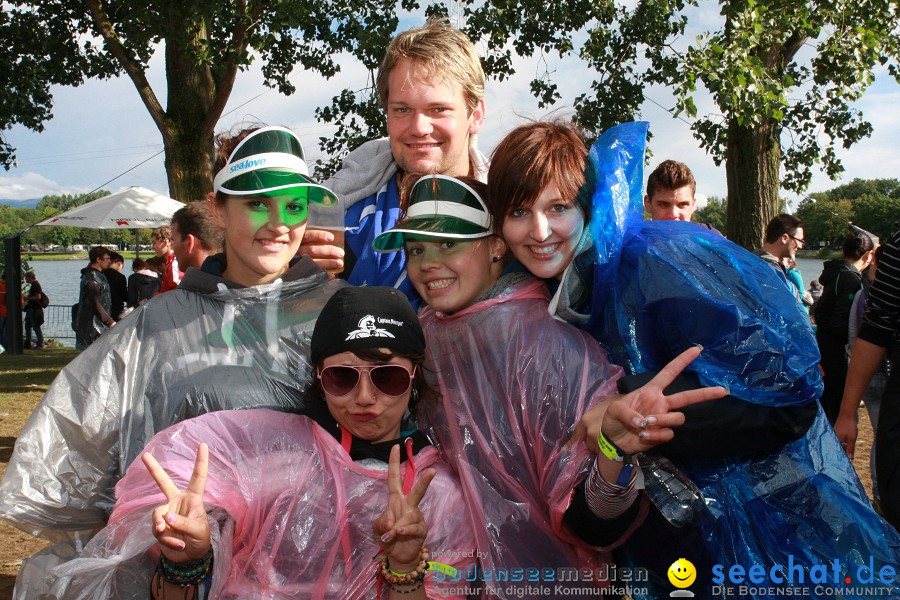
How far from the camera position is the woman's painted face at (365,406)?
1851 mm

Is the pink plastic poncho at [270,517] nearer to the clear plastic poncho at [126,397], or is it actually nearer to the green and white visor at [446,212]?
the clear plastic poncho at [126,397]

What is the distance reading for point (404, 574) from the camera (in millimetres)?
1595

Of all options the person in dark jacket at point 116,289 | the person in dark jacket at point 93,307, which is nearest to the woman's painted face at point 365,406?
the person in dark jacket at point 93,307

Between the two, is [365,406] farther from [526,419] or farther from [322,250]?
[322,250]

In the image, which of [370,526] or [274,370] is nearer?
[370,526]

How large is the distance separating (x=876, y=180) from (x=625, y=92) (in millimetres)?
64462

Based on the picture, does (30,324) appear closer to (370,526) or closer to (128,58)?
(128,58)

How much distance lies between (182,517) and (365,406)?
50 centimetres

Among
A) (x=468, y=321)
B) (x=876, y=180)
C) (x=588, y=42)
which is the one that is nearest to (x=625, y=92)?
(x=588, y=42)

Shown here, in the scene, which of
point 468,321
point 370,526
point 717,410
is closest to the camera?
point 717,410

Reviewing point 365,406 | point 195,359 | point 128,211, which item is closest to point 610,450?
point 365,406

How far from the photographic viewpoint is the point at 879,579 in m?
1.63

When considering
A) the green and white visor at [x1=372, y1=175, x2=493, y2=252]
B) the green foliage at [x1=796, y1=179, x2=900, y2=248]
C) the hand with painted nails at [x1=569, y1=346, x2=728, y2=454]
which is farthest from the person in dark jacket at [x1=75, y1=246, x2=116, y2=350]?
the green foliage at [x1=796, y1=179, x2=900, y2=248]

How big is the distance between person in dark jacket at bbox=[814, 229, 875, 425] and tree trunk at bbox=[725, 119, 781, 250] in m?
2.54
